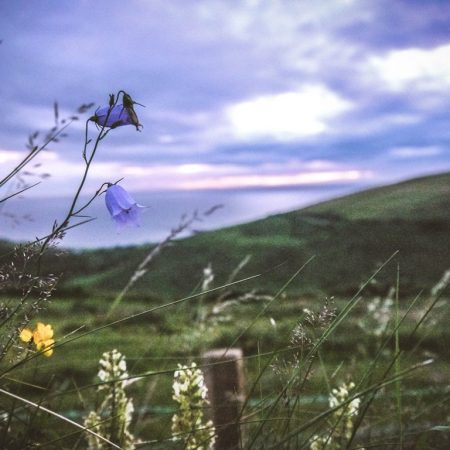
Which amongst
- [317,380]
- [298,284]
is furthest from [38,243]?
[298,284]

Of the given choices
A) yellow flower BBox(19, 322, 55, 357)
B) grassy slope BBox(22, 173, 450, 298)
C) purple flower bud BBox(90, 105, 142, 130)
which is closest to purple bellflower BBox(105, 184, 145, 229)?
Answer: purple flower bud BBox(90, 105, 142, 130)

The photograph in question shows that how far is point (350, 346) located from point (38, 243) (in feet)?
22.1

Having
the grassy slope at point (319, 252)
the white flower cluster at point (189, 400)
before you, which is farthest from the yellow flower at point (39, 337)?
the grassy slope at point (319, 252)

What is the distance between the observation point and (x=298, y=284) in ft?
39.2

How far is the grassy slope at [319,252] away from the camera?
1168cm

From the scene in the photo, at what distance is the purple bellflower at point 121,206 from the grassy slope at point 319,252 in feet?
29.3

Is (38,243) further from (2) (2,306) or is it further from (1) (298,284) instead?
(1) (298,284)

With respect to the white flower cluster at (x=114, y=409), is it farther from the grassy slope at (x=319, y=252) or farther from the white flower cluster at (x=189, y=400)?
the grassy slope at (x=319, y=252)

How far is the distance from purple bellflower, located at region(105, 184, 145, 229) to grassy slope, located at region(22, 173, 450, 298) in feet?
29.3

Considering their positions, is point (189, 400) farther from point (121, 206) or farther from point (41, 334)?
point (121, 206)

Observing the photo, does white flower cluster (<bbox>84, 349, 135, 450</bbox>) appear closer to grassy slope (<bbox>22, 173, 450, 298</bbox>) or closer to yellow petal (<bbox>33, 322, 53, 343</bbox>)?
yellow petal (<bbox>33, 322, 53, 343</bbox>)

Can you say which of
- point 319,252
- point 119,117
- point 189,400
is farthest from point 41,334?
point 319,252

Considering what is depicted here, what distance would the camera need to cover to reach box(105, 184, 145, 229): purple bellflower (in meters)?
1.70

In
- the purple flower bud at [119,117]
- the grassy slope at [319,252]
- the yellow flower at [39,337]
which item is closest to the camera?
the purple flower bud at [119,117]
